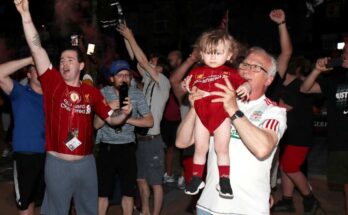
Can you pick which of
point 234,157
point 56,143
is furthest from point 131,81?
point 234,157

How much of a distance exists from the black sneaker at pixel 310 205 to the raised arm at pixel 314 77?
198 centimetres

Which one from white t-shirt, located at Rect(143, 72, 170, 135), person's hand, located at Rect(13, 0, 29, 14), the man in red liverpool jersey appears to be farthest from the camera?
white t-shirt, located at Rect(143, 72, 170, 135)

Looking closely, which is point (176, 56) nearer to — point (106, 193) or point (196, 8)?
point (106, 193)

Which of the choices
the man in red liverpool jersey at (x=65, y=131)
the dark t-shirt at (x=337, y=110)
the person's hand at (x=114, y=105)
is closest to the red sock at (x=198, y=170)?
the man in red liverpool jersey at (x=65, y=131)

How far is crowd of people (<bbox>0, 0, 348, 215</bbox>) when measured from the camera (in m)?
3.63

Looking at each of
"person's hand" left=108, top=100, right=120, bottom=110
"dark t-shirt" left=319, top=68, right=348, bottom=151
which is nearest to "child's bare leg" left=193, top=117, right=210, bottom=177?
"person's hand" left=108, top=100, right=120, bottom=110

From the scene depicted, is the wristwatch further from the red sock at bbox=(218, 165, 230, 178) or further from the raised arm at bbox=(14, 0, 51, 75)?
the raised arm at bbox=(14, 0, 51, 75)

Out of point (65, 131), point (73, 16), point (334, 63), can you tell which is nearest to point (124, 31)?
point (65, 131)

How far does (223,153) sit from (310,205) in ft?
15.5

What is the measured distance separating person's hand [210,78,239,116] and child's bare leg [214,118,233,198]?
10.1 inches

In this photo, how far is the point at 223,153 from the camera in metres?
3.61

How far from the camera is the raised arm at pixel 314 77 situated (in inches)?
239

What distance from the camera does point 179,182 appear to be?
31.6 feet

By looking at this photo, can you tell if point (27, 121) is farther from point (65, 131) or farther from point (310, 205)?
point (310, 205)
